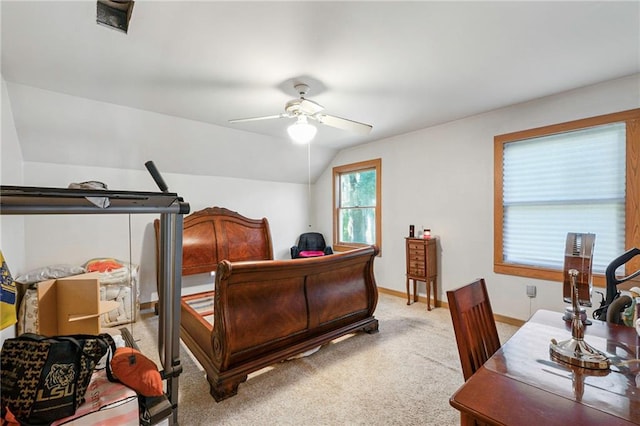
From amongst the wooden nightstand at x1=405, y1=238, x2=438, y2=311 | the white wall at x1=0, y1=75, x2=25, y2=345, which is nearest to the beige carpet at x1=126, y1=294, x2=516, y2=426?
the wooden nightstand at x1=405, y1=238, x2=438, y2=311

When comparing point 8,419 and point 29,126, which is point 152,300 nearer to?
point 29,126

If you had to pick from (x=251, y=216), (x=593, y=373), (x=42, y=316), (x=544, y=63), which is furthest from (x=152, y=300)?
(x=544, y=63)

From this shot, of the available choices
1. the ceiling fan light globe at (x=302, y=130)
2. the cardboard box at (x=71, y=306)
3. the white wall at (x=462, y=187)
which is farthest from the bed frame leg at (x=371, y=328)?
the cardboard box at (x=71, y=306)

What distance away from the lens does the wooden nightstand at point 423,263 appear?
3.79 meters

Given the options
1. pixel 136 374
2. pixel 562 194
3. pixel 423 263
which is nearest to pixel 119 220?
pixel 136 374

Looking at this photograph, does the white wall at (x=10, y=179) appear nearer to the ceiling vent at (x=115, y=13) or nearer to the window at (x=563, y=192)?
the ceiling vent at (x=115, y=13)

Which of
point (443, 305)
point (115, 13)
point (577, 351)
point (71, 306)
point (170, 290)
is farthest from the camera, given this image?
point (443, 305)

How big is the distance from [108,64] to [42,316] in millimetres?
2296

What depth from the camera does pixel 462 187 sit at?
371 cm

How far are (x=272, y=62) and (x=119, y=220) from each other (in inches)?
125

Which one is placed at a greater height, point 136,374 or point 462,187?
point 462,187

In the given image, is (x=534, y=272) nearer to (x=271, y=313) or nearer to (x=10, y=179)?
(x=271, y=313)

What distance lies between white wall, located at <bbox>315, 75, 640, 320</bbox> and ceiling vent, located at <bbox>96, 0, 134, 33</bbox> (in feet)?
12.0

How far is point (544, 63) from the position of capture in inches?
91.1
